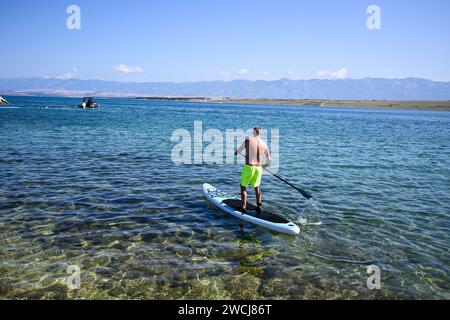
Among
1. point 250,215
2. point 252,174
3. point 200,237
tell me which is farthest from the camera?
point 250,215

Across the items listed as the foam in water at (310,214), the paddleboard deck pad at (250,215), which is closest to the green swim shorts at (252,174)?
the paddleboard deck pad at (250,215)

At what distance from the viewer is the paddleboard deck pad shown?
1176cm

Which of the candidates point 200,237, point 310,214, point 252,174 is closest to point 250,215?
point 252,174

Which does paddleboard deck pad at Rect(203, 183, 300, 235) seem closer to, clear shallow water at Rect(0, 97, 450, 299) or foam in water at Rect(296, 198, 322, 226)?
clear shallow water at Rect(0, 97, 450, 299)

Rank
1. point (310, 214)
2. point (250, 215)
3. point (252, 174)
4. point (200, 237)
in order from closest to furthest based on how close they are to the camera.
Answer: point (200, 237) < point (252, 174) < point (250, 215) < point (310, 214)

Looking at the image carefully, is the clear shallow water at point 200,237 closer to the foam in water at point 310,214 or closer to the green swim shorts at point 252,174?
the foam in water at point 310,214

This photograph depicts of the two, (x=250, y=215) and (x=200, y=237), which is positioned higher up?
(x=250, y=215)

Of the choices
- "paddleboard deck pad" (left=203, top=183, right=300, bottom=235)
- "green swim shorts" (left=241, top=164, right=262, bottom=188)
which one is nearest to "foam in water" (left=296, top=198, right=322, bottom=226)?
"paddleboard deck pad" (left=203, top=183, right=300, bottom=235)

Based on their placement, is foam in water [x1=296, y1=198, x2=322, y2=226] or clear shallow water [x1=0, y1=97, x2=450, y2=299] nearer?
clear shallow water [x1=0, y1=97, x2=450, y2=299]

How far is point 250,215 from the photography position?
12797 millimetres

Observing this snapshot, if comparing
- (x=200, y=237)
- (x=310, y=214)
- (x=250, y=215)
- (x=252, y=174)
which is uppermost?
(x=252, y=174)

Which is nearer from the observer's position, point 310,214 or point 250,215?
point 250,215

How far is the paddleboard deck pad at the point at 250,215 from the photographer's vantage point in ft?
38.6

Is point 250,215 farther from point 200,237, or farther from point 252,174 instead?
point 200,237
